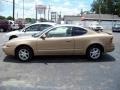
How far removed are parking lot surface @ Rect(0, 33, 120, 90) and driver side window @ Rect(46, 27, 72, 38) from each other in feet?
3.38

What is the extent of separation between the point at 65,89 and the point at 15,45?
4.92m

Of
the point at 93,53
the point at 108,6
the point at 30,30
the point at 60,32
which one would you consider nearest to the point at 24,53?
the point at 60,32

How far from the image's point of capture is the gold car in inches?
497

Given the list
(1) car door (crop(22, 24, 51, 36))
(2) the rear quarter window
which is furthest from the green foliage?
(2) the rear quarter window

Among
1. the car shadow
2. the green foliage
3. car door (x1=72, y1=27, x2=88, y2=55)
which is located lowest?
the car shadow

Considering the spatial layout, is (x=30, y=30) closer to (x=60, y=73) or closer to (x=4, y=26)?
(x=60, y=73)

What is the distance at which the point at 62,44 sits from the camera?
1269 centimetres

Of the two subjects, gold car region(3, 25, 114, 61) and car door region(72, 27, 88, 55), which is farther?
car door region(72, 27, 88, 55)

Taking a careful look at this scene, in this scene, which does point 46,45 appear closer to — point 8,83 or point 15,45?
point 15,45

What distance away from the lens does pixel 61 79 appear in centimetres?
938

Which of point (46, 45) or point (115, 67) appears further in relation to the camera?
point (46, 45)

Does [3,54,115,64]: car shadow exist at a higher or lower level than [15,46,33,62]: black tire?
lower

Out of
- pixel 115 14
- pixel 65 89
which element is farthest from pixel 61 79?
pixel 115 14

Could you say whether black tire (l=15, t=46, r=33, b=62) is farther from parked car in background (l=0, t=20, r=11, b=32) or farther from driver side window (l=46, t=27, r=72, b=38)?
parked car in background (l=0, t=20, r=11, b=32)
